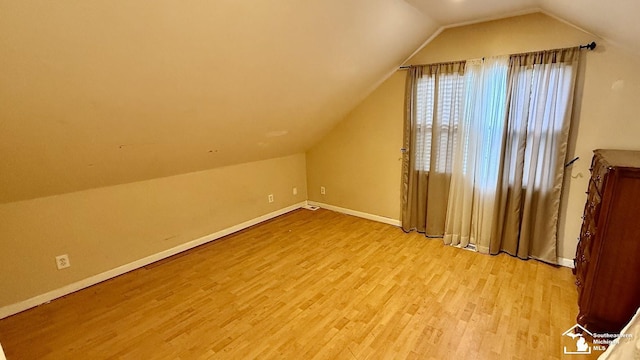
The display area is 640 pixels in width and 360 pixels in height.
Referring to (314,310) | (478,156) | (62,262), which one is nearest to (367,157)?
(478,156)

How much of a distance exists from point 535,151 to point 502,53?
959 mm

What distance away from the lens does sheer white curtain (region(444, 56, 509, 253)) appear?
271cm

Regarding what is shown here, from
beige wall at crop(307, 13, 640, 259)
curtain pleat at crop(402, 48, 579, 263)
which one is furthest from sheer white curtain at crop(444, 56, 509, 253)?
beige wall at crop(307, 13, 640, 259)

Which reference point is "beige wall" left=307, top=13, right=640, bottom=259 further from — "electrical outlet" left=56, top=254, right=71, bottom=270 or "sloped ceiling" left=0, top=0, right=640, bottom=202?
"electrical outlet" left=56, top=254, right=71, bottom=270

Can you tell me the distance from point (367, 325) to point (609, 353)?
1.34 metres

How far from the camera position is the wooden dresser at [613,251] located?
1.69 m

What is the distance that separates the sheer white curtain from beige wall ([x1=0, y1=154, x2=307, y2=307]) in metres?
2.46

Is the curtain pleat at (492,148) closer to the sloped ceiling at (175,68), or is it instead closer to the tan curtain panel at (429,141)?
the tan curtain panel at (429,141)

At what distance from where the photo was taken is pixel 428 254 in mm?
3002

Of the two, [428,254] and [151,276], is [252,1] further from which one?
[428,254]

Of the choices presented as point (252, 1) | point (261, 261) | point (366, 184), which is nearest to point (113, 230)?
point (261, 261)

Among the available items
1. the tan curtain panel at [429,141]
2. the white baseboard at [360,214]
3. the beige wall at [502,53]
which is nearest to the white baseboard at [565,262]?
the beige wall at [502,53]

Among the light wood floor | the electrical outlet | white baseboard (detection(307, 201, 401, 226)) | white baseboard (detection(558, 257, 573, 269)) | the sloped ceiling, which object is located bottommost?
the light wood floor

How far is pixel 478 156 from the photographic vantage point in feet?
9.50
